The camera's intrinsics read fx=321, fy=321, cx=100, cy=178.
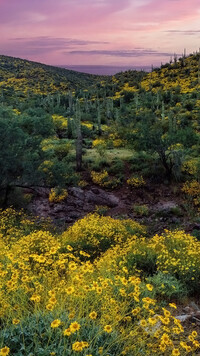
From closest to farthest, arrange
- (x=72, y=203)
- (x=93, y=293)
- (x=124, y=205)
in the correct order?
(x=93, y=293) < (x=72, y=203) < (x=124, y=205)

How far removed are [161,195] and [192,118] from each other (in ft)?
73.0

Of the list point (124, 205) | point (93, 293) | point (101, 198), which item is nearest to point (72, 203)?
point (101, 198)

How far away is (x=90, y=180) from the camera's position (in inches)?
808

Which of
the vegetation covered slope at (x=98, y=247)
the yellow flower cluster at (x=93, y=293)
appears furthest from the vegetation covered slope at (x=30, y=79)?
the yellow flower cluster at (x=93, y=293)

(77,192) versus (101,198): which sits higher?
(77,192)

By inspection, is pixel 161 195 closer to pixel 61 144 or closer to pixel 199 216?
pixel 199 216

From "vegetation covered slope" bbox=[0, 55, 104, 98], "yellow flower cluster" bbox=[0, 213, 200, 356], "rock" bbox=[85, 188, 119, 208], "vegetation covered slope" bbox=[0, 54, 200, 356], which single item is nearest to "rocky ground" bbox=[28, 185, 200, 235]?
"rock" bbox=[85, 188, 119, 208]

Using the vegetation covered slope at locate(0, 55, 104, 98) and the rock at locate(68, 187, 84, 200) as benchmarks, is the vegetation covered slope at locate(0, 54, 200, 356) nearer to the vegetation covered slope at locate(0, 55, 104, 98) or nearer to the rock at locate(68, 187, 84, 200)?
the rock at locate(68, 187, 84, 200)

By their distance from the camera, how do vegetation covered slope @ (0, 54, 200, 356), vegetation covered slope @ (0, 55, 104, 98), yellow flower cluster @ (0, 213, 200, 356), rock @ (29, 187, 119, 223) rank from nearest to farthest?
1. yellow flower cluster @ (0, 213, 200, 356)
2. vegetation covered slope @ (0, 54, 200, 356)
3. rock @ (29, 187, 119, 223)
4. vegetation covered slope @ (0, 55, 104, 98)

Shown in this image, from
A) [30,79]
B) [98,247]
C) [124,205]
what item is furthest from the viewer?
[30,79]

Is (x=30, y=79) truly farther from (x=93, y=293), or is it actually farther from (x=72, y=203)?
(x=93, y=293)

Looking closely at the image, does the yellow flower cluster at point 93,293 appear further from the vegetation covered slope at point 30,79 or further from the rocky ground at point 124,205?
the vegetation covered slope at point 30,79

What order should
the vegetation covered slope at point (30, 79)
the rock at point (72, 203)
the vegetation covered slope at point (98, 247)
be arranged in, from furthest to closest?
the vegetation covered slope at point (30, 79), the rock at point (72, 203), the vegetation covered slope at point (98, 247)

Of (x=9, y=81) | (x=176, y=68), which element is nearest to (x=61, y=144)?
(x=176, y=68)
